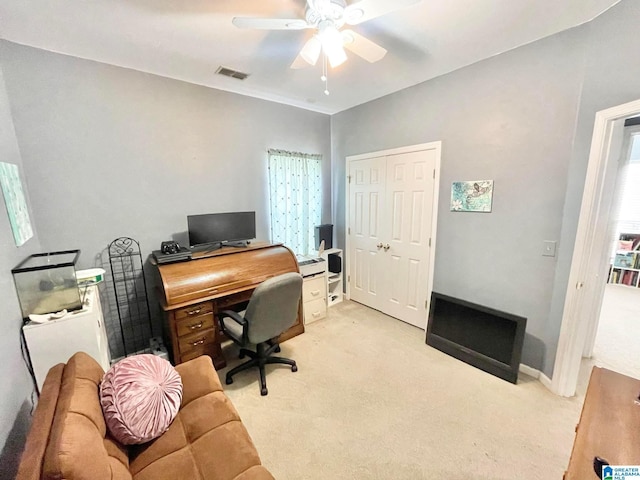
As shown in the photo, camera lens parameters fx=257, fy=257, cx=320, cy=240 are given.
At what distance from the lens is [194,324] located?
7.32 feet

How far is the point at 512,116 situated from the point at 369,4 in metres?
1.64

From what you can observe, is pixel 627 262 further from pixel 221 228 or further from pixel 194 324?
pixel 194 324

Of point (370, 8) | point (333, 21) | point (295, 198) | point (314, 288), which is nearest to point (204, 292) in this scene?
point (314, 288)

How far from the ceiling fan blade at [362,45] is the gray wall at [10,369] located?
7.26 ft

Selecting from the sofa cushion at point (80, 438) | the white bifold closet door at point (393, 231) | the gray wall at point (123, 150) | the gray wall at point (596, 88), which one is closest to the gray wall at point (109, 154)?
the gray wall at point (123, 150)

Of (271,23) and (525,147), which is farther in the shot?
(525,147)

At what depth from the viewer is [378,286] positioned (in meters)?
3.46

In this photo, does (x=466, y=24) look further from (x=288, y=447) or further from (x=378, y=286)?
(x=288, y=447)

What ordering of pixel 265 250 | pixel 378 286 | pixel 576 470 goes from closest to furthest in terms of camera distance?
pixel 576 470 < pixel 265 250 < pixel 378 286

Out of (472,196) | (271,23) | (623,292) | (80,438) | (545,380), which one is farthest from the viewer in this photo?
(623,292)

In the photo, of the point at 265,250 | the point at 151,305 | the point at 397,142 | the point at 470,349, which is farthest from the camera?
the point at 397,142

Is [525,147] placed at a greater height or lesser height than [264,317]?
greater

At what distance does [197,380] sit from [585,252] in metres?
2.71

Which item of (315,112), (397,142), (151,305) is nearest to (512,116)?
(397,142)
